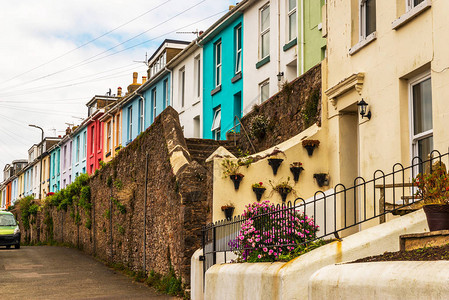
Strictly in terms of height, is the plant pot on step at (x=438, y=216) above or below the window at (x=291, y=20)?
below

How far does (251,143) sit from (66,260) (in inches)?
338

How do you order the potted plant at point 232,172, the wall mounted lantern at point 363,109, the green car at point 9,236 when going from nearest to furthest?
the wall mounted lantern at point 363,109
the potted plant at point 232,172
the green car at point 9,236

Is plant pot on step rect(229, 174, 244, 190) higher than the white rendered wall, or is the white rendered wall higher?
the white rendered wall

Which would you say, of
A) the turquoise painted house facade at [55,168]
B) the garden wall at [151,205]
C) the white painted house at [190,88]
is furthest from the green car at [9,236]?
the turquoise painted house facade at [55,168]

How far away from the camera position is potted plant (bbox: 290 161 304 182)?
46.5ft

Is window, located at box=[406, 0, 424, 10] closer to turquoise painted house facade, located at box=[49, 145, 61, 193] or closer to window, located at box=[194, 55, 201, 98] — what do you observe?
window, located at box=[194, 55, 201, 98]

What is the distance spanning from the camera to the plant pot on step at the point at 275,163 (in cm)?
1416

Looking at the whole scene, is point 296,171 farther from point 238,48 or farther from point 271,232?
point 238,48

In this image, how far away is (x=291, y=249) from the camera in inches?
375

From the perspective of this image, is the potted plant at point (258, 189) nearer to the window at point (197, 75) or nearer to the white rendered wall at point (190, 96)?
the white rendered wall at point (190, 96)

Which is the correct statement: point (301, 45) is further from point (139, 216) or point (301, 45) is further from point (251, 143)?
point (139, 216)

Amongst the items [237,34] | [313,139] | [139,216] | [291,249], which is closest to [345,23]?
[313,139]

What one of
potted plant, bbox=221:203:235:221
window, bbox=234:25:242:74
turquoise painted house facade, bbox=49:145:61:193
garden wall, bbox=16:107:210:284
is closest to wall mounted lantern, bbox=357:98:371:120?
potted plant, bbox=221:203:235:221

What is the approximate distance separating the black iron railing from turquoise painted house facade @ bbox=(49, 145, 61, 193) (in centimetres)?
4353
